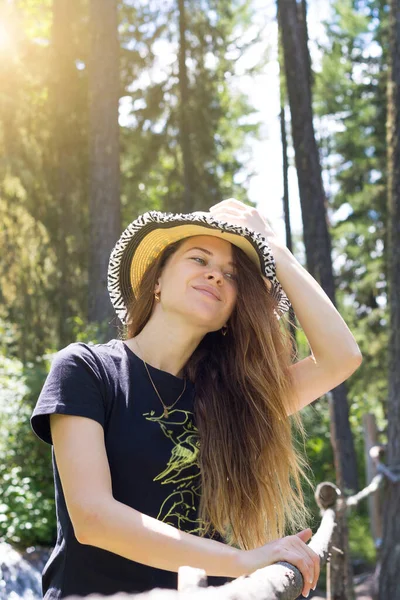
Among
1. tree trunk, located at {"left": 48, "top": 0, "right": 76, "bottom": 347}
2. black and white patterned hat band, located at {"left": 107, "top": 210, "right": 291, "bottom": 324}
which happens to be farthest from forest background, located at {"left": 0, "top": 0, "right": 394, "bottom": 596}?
black and white patterned hat band, located at {"left": 107, "top": 210, "right": 291, "bottom": 324}

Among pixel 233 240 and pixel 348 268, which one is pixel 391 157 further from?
pixel 348 268

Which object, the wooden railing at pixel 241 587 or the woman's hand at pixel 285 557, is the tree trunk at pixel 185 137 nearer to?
the woman's hand at pixel 285 557

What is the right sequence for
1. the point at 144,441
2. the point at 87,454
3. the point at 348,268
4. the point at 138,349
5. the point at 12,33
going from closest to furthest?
the point at 87,454, the point at 144,441, the point at 138,349, the point at 12,33, the point at 348,268

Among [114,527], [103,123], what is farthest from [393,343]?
[114,527]

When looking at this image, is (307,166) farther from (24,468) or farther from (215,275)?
(215,275)

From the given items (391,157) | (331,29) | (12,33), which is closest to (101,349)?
(391,157)

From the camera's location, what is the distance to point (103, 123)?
9727 millimetres

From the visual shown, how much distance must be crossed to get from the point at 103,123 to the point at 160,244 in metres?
7.32

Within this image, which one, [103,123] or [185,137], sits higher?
[185,137]

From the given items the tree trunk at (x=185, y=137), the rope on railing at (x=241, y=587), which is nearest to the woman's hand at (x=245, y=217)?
the rope on railing at (x=241, y=587)

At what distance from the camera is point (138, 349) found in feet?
8.13

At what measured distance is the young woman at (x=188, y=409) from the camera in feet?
6.21

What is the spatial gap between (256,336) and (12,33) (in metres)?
11.6

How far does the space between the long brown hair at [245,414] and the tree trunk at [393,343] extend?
4101mm
